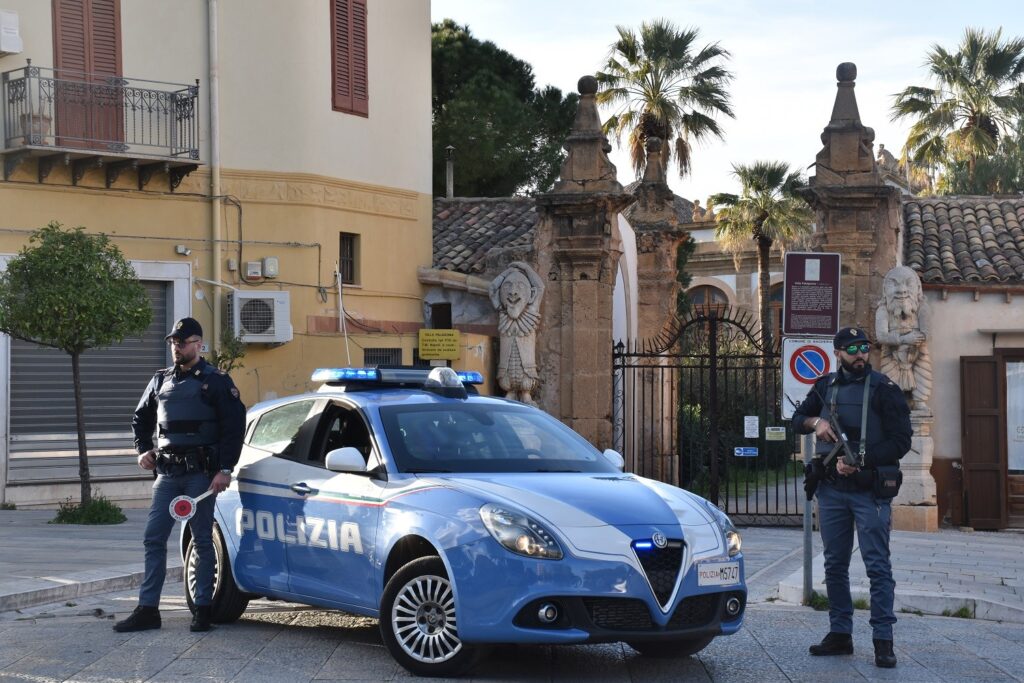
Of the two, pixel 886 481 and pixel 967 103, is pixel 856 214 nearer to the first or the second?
pixel 886 481

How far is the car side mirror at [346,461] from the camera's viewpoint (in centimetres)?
818

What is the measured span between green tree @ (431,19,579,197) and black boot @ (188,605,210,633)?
23.7 m

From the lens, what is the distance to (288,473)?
8.98 metres

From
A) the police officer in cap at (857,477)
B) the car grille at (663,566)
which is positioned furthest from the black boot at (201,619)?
the police officer in cap at (857,477)

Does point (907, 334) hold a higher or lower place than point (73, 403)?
higher

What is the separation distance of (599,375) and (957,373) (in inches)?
186

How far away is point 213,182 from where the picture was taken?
19.6m

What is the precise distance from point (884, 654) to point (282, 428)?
3.99m

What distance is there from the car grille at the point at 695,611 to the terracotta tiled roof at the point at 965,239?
1232 centimetres

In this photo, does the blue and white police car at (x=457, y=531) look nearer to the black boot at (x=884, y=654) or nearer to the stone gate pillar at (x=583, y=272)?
the black boot at (x=884, y=654)

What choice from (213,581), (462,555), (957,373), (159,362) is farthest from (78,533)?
(957,373)

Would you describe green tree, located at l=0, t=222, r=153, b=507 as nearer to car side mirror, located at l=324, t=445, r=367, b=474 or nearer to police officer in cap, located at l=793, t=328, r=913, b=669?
car side mirror, located at l=324, t=445, r=367, b=474

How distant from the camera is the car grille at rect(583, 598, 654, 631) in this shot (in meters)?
7.35

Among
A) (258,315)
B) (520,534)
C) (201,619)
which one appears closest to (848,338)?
(520,534)
